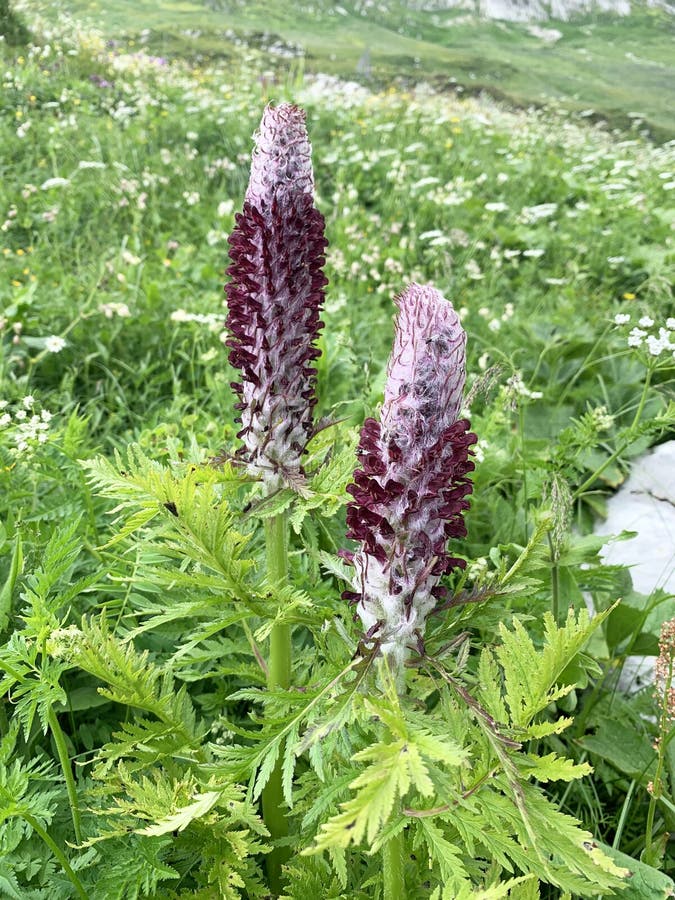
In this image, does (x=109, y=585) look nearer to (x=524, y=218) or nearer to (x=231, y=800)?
(x=231, y=800)

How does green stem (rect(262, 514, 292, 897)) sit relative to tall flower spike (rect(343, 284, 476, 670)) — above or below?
below

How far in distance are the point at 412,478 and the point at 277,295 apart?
25.9 inches

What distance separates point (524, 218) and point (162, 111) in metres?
4.78

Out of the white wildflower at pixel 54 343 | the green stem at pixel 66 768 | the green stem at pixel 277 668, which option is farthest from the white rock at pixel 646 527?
the white wildflower at pixel 54 343

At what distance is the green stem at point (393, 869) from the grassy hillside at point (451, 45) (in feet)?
37.8

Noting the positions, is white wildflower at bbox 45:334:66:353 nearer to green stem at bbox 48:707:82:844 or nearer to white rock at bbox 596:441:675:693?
green stem at bbox 48:707:82:844

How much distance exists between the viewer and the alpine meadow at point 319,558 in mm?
1433

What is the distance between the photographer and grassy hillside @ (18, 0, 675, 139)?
1109cm

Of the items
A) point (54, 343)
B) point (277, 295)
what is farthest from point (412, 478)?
point (54, 343)

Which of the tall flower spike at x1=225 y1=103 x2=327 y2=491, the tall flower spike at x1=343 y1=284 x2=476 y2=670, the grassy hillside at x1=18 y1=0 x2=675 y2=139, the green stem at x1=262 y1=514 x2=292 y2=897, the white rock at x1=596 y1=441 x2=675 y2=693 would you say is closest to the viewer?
the tall flower spike at x1=343 y1=284 x2=476 y2=670

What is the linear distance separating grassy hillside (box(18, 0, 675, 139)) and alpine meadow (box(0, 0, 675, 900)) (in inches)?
210

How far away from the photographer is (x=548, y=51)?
12500mm

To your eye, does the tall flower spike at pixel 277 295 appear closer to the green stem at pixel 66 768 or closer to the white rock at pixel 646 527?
the green stem at pixel 66 768

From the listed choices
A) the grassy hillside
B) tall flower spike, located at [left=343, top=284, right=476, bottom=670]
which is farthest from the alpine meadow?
the grassy hillside
